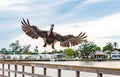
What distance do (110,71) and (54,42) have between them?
3292mm

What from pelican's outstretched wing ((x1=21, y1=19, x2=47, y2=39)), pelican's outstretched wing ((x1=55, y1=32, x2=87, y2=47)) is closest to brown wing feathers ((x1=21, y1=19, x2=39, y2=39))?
pelican's outstretched wing ((x1=21, y1=19, x2=47, y2=39))

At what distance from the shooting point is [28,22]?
41.0 ft

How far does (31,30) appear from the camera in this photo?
12.0 meters

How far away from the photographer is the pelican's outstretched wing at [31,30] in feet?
37.9

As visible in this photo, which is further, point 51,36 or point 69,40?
point 69,40

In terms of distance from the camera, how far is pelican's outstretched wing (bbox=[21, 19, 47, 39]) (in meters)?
11.5

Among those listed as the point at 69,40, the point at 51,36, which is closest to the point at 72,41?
the point at 69,40

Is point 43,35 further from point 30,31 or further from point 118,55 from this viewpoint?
point 118,55

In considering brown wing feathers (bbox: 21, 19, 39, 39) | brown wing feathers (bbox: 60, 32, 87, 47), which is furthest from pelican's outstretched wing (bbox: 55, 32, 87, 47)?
brown wing feathers (bbox: 21, 19, 39, 39)

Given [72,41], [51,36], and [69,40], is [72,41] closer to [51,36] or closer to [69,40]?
[69,40]

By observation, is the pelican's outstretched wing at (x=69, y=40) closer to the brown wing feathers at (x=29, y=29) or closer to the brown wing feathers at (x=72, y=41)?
the brown wing feathers at (x=72, y=41)

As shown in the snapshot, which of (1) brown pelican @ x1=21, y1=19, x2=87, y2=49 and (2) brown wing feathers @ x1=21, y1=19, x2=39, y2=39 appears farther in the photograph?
(2) brown wing feathers @ x1=21, y1=19, x2=39, y2=39

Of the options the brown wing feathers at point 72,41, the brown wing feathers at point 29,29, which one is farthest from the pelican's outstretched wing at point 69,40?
the brown wing feathers at point 29,29

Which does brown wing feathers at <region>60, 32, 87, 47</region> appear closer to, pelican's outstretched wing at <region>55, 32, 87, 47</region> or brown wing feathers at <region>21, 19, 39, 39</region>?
pelican's outstretched wing at <region>55, 32, 87, 47</region>
